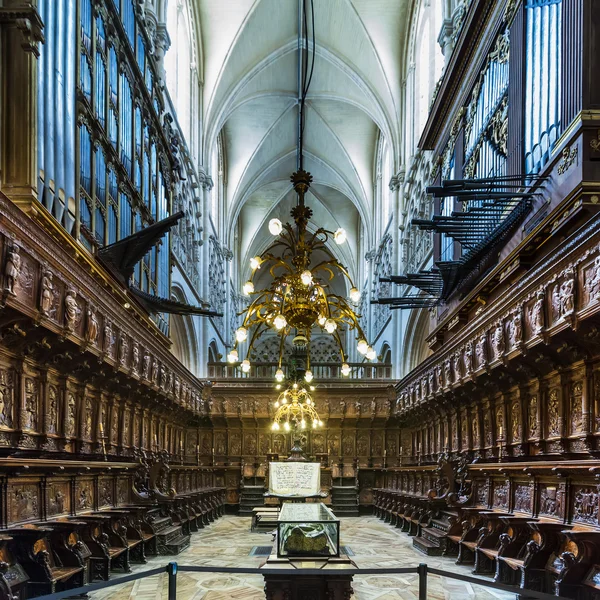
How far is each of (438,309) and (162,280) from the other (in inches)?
299

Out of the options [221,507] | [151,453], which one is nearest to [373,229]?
[221,507]

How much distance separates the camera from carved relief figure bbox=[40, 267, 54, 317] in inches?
324

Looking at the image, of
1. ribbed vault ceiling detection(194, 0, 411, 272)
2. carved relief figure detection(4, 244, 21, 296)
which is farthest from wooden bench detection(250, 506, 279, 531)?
ribbed vault ceiling detection(194, 0, 411, 272)

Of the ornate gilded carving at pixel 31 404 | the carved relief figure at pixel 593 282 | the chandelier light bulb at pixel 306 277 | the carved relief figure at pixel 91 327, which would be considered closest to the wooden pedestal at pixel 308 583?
the carved relief figure at pixel 593 282

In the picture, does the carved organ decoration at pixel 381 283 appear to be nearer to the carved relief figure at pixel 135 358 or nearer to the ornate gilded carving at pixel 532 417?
the carved relief figure at pixel 135 358

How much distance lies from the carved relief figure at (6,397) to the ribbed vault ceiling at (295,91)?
70.5ft

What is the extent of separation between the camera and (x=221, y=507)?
67.7 feet

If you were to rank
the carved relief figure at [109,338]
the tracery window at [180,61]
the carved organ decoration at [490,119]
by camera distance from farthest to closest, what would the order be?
the tracery window at [180,61], the carved organ decoration at [490,119], the carved relief figure at [109,338]

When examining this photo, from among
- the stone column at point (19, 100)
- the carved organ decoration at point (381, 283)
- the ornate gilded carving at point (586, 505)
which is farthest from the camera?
the carved organ decoration at point (381, 283)

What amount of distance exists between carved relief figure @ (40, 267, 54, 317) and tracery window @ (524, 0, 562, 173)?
722cm

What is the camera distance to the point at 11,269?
725 centimetres

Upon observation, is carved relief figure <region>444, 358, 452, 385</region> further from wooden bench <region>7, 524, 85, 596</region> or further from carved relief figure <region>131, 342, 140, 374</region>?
wooden bench <region>7, 524, 85, 596</region>

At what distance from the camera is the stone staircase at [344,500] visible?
67.2 ft

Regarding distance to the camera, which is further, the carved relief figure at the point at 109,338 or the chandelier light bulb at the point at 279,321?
the chandelier light bulb at the point at 279,321
